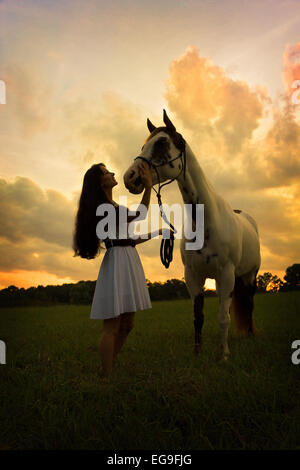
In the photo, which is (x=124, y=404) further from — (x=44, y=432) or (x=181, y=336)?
(x=181, y=336)

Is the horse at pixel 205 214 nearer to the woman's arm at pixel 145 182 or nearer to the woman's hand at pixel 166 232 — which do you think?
the woman's arm at pixel 145 182

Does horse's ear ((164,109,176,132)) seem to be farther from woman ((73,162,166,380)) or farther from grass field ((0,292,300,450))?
grass field ((0,292,300,450))

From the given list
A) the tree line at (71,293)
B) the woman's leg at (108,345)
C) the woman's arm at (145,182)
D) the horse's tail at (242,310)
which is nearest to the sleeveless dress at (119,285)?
the woman's leg at (108,345)

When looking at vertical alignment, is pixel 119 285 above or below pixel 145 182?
below

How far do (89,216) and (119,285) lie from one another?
0.92 meters

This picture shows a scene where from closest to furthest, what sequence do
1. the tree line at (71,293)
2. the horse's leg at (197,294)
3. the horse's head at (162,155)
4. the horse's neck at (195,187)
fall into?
1. the horse's head at (162,155)
2. the horse's neck at (195,187)
3. the horse's leg at (197,294)
4. the tree line at (71,293)

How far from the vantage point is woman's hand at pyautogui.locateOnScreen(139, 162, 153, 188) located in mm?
3877

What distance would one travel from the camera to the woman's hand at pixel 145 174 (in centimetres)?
388

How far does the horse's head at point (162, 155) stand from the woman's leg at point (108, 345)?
1644 mm

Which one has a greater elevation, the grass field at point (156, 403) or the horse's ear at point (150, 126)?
the horse's ear at point (150, 126)

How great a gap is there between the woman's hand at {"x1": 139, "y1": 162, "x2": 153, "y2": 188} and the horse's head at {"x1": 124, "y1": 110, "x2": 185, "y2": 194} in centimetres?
5

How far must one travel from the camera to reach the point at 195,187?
4430 mm

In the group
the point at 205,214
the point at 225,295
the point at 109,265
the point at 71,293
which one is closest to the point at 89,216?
the point at 109,265

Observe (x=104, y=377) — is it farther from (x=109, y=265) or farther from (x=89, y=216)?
(x=89, y=216)
